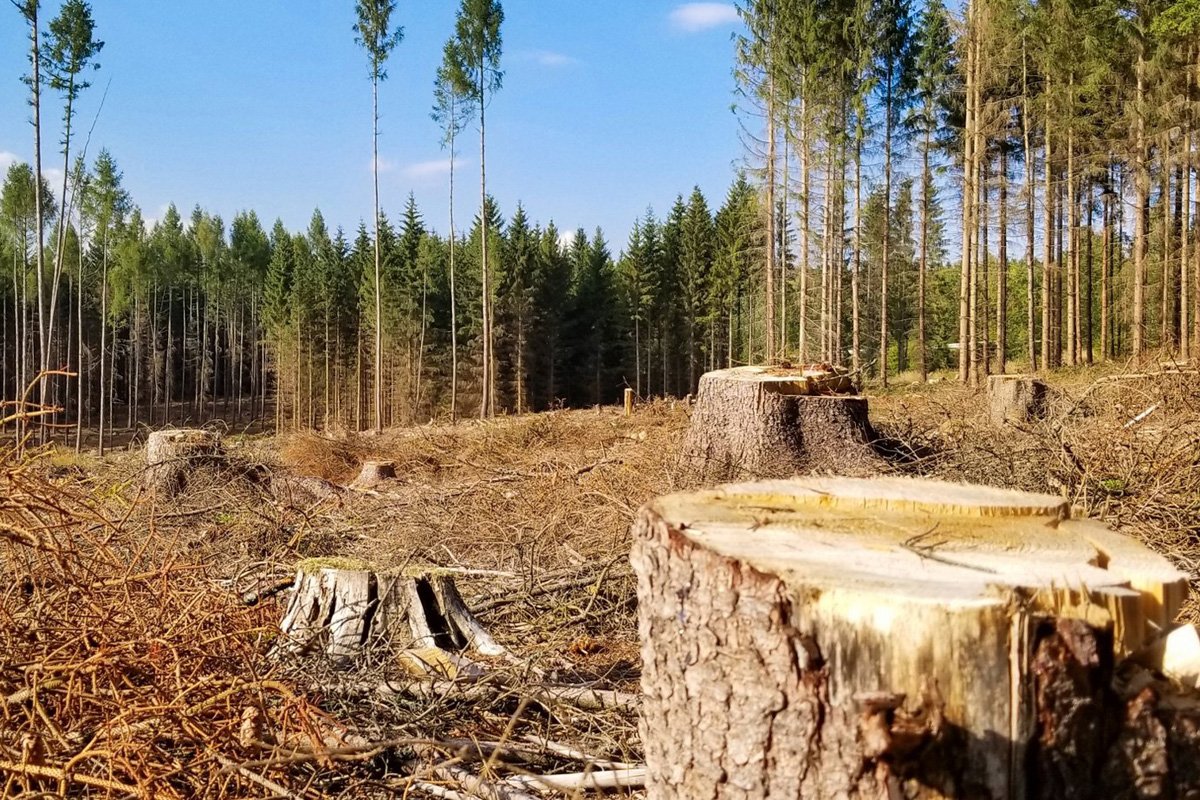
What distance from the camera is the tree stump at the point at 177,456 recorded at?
9.29m

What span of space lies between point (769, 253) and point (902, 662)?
94.5 feet

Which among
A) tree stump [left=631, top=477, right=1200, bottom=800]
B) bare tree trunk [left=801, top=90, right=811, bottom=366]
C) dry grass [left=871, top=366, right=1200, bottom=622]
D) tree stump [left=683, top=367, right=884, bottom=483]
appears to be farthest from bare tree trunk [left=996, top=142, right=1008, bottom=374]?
tree stump [left=631, top=477, right=1200, bottom=800]

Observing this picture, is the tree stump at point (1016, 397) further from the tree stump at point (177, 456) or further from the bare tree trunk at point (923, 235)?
the bare tree trunk at point (923, 235)

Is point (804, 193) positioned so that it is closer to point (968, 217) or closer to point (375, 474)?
point (968, 217)

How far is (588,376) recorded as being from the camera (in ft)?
165

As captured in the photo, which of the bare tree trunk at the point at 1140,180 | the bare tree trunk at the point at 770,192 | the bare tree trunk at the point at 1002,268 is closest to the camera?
the bare tree trunk at the point at 1140,180

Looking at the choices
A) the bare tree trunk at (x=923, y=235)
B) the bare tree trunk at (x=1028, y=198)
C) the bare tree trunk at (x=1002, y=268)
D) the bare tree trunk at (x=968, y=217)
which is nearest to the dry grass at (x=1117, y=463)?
the bare tree trunk at (x=968, y=217)

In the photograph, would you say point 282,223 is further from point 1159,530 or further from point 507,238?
point 1159,530

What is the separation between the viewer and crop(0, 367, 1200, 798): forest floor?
2.56 m

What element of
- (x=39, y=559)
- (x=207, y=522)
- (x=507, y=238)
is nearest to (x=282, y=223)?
(x=507, y=238)

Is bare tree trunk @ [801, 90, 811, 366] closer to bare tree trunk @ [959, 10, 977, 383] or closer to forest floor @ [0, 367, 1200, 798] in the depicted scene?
bare tree trunk @ [959, 10, 977, 383]

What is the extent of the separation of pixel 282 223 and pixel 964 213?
60103 mm

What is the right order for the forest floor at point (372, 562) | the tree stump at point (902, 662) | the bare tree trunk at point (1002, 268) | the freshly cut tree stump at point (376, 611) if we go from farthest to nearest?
the bare tree trunk at point (1002, 268) < the freshly cut tree stump at point (376, 611) < the forest floor at point (372, 562) < the tree stump at point (902, 662)

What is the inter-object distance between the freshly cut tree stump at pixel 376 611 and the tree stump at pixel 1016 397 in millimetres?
7783
